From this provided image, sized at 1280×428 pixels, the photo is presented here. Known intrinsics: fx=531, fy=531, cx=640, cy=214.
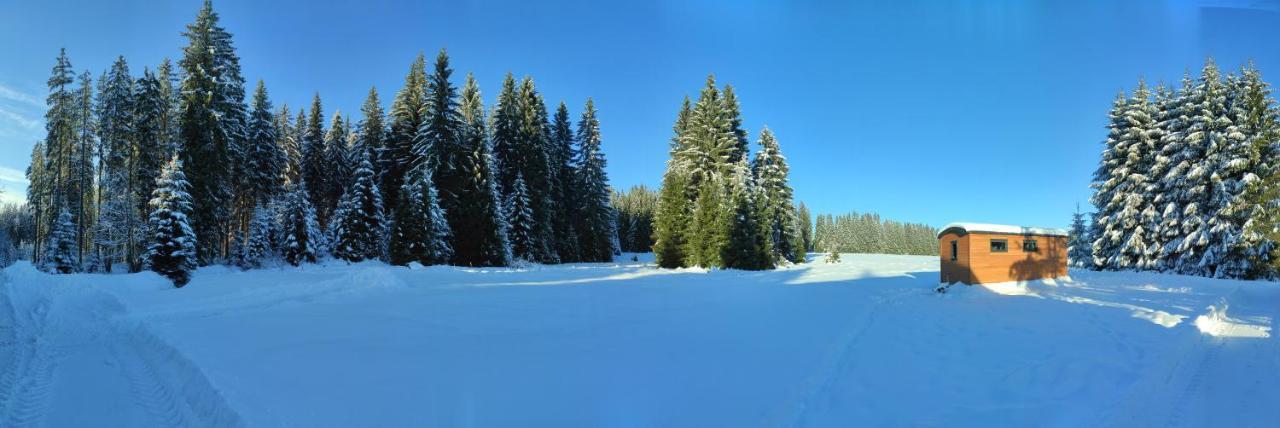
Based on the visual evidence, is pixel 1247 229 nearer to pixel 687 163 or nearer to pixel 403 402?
pixel 687 163

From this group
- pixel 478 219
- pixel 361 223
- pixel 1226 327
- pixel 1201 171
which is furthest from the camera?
pixel 361 223

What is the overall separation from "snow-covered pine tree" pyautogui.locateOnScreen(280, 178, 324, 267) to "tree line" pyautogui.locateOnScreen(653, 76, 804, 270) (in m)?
20.7

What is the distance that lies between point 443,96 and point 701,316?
85.5 feet

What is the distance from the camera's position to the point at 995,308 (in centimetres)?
1451

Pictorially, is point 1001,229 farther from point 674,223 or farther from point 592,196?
point 592,196

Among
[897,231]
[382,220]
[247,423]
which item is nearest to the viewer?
[247,423]

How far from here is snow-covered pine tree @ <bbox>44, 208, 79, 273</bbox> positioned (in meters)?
25.6

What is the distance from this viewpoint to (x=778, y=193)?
125 feet

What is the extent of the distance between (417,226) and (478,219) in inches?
149

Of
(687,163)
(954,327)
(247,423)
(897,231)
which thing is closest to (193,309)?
(247,423)

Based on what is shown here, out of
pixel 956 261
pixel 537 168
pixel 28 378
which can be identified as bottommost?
pixel 28 378

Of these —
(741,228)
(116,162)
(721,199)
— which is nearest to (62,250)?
(116,162)

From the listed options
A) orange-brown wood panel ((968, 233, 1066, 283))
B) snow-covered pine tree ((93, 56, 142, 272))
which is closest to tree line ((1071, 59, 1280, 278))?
orange-brown wood panel ((968, 233, 1066, 283))

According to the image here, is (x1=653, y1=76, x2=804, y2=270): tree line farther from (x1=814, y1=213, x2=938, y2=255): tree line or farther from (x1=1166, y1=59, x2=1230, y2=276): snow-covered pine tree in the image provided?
A: (x1=814, y1=213, x2=938, y2=255): tree line
